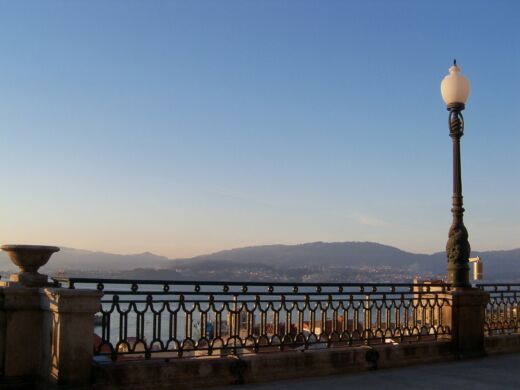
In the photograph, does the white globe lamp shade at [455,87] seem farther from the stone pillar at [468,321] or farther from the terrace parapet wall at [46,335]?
the terrace parapet wall at [46,335]

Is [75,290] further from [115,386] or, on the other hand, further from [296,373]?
[296,373]

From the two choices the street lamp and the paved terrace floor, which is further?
the street lamp

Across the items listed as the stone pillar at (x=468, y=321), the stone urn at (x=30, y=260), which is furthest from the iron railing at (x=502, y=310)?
the stone urn at (x=30, y=260)

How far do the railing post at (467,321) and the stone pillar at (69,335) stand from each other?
639cm

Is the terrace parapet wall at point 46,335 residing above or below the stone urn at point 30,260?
below

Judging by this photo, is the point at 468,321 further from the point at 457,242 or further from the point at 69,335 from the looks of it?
the point at 69,335

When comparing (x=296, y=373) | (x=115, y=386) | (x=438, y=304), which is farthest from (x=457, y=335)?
(x=115, y=386)

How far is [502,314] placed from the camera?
1191 centimetres

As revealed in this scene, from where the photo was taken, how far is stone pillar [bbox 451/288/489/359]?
33.1ft

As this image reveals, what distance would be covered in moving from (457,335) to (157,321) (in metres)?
5.55

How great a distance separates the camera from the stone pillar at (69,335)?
6.26m

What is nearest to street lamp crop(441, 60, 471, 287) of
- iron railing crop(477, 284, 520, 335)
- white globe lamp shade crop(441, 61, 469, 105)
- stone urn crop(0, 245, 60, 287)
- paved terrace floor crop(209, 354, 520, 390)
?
white globe lamp shade crop(441, 61, 469, 105)

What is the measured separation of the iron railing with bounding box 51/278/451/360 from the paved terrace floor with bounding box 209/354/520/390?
57cm

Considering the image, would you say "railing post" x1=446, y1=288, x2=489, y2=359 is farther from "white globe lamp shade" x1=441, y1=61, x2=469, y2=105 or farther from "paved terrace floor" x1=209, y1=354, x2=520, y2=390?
"white globe lamp shade" x1=441, y1=61, x2=469, y2=105
